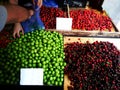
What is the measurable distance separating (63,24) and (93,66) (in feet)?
2.07

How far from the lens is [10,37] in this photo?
314 cm

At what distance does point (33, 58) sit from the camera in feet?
9.34

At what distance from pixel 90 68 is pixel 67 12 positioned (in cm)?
114

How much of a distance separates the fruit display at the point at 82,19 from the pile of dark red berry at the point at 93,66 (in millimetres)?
422

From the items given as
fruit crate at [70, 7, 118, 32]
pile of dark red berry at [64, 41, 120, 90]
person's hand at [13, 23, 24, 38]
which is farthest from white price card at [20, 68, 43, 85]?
fruit crate at [70, 7, 118, 32]

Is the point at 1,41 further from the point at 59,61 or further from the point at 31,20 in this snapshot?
the point at 59,61

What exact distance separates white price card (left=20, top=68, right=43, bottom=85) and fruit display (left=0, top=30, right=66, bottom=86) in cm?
10

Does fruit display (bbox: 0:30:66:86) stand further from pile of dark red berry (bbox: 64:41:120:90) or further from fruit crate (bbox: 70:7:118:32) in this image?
fruit crate (bbox: 70:7:118:32)

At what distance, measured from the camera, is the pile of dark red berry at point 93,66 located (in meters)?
2.87

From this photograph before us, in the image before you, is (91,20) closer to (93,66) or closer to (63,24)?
(63,24)

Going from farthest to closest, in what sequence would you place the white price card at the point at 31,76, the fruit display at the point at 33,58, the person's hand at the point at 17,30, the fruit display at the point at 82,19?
1. the fruit display at the point at 82,19
2. the person's hand at the point at 17,30
3. the fruit display at the point at 33,58
4. the white price card at the point at 31,76

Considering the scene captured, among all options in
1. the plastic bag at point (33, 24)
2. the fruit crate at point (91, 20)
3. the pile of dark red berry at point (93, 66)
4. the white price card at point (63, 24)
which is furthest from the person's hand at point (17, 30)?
the fruit crate at point (91, 20)

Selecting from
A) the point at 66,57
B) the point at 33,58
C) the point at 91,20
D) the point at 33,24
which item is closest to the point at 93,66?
the point at 66,57

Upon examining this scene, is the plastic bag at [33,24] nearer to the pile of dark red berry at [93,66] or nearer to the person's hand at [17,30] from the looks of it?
the person's hand at [17,30]
